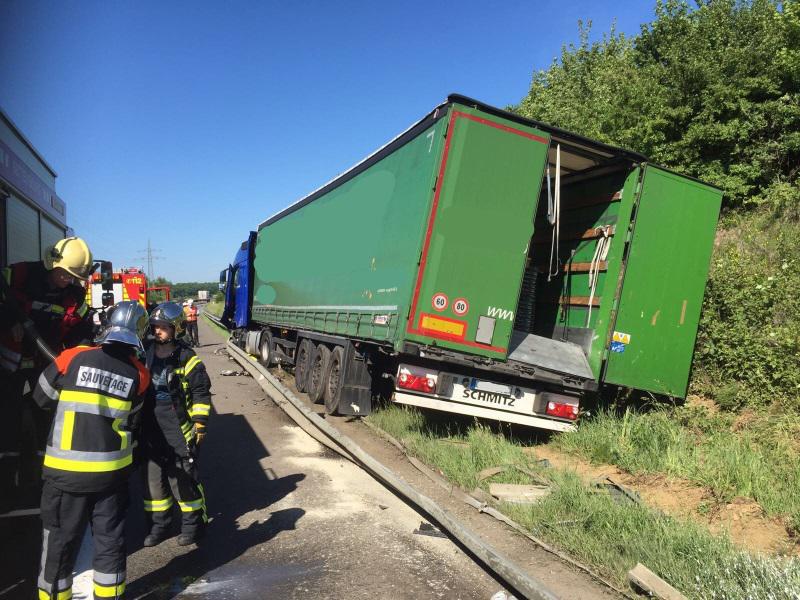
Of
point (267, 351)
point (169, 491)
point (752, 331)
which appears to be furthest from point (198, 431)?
point (267, 351)

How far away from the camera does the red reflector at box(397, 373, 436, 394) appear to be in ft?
20.0

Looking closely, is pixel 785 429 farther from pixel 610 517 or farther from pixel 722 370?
pixel 610 517

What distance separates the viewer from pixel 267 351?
48.1 ft

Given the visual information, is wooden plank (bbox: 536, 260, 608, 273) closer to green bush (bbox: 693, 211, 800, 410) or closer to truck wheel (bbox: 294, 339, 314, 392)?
green bush (bbox: 693, 211, 800, 410)

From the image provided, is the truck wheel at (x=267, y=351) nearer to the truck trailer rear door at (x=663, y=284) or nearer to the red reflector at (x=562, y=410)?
the red reflector at (x=562, y=410)

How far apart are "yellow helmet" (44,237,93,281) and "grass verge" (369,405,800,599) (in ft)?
12.2

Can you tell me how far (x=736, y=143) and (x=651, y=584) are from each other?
478 inches

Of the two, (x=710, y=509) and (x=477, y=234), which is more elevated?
(x=477, y=234)

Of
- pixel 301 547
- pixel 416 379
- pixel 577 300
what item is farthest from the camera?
pixel 577 300

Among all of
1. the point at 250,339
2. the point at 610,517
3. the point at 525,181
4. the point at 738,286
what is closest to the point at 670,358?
the point at 738,286

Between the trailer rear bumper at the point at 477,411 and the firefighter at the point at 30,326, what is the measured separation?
10.5ft

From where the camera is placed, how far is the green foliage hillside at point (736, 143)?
733 cm

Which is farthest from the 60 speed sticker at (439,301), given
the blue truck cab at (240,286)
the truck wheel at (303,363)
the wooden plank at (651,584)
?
the blue truck cab at (240,286)

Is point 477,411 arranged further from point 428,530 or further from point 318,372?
point 318,372
